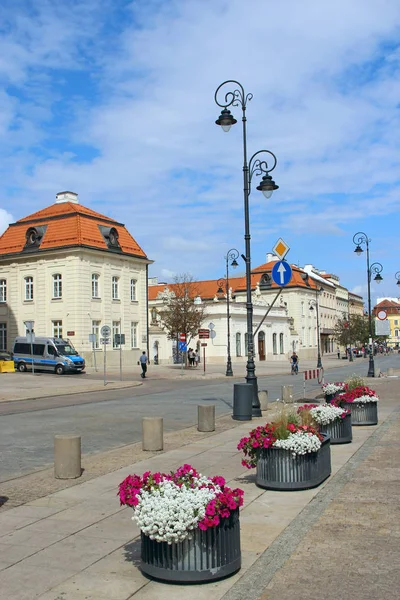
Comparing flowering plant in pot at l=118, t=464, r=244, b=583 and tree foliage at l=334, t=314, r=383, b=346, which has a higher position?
tree foliage at l=334, t=314, r=383, b=346

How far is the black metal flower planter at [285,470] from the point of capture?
309 inches

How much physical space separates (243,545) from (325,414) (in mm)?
5461

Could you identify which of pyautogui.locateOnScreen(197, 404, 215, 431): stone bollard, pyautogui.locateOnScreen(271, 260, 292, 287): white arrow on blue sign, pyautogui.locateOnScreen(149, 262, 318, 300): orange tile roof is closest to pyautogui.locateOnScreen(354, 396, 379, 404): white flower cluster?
pyautogui.locateOnScreen(271, 260, 292, 287): white arrow on blue sign

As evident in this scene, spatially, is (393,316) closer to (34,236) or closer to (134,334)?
(134,334)

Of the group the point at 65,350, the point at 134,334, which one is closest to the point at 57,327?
the point at 134,334

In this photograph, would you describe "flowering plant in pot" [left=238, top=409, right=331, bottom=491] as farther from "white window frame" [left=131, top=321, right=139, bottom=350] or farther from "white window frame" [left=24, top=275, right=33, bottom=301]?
"white window frame" [left=131, top=321, right=139, bottom=350]

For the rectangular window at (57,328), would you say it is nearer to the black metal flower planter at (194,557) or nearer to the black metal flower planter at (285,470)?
the black metal flower planter at (285,470)

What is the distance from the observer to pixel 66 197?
183 feet

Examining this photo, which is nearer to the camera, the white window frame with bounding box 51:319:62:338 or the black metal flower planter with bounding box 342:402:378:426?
the black metal flower planter with bounding box 342:402:378:426

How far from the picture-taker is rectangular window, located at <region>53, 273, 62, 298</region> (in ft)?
166

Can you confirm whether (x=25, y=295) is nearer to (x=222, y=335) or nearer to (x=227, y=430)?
(x=222, y=335)

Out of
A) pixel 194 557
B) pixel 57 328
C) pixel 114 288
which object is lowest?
pixel 194 557

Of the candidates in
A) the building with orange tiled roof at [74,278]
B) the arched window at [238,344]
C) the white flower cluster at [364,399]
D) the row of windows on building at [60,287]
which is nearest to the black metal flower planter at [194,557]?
the white flower cluster at [364,399]

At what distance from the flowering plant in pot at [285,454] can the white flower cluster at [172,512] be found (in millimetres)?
2962
